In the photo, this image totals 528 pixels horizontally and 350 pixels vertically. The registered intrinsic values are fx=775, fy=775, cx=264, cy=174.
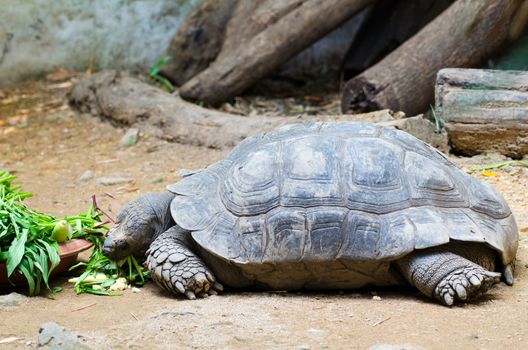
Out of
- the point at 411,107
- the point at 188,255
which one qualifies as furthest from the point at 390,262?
the point at 411,107

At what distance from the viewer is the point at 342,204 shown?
388 cm

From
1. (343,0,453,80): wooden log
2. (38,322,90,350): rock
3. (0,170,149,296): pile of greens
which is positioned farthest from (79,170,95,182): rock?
(343,0,453,80): wooden log

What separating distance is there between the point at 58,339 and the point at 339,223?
146 cm

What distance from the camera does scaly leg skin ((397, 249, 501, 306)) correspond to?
144 inches

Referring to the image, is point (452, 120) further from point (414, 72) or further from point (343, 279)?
point (343, 279)

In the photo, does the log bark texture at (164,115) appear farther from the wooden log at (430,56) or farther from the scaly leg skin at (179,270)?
the scaly leg skin at (179,270)

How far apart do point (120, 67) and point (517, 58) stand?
4613mm

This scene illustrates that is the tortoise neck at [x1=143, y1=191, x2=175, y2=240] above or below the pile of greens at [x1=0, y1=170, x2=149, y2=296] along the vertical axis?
above

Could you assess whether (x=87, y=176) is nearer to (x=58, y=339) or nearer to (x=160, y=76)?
(x=160, y=76)

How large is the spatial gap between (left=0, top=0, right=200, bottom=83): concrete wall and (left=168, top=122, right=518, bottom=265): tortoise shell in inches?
220

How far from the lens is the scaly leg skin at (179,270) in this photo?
13.1 feet

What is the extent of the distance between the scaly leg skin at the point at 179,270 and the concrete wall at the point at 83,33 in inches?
222

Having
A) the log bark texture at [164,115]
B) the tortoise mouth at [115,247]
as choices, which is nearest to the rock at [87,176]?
the log bark texture at [164,115]

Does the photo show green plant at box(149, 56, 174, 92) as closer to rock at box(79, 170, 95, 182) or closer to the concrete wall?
the concrete wall
